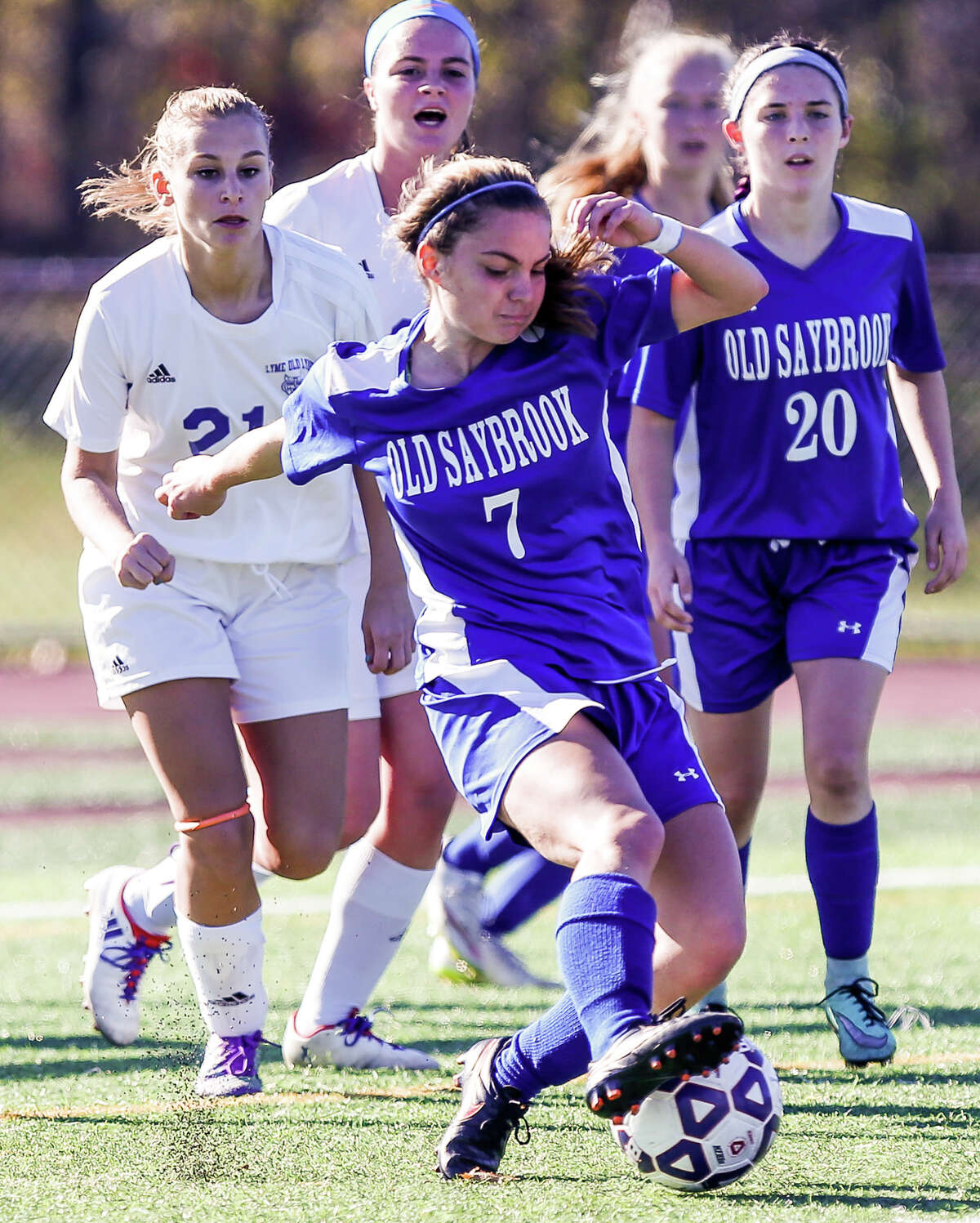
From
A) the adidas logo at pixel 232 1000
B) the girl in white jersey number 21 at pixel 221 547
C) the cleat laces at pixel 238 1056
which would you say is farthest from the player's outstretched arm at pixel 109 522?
the cleat laces at pixel 238 1056

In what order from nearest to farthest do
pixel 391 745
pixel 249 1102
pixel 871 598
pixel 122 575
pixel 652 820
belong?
pixel 652 820 < pixel 122 575 < pixel 249 1102 < pixel 871 598 < pixel 391 745

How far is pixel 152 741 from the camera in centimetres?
402

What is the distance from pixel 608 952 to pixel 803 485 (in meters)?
1.75

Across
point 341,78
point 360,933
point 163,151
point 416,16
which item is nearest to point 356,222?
point 416,16

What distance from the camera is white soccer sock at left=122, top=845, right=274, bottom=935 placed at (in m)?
4.80

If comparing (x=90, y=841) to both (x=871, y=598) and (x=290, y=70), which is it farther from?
(x=290, y=70)

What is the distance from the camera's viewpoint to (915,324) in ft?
15.2

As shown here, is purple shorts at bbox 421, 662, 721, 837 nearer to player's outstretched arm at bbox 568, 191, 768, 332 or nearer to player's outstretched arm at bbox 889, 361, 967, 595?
player's outstretched arm at bbox 568, 191, 768, 332

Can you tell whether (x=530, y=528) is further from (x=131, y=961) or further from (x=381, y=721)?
(x=131, y=961)

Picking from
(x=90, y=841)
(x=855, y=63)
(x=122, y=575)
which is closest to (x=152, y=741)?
(x=122, y=575)

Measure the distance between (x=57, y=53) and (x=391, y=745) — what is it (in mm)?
24732

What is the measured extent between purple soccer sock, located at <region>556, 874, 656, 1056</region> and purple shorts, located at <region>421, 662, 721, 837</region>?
30 cm

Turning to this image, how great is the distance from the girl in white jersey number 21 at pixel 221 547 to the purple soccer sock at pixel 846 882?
3.70 feet

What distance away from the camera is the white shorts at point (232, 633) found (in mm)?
4039
